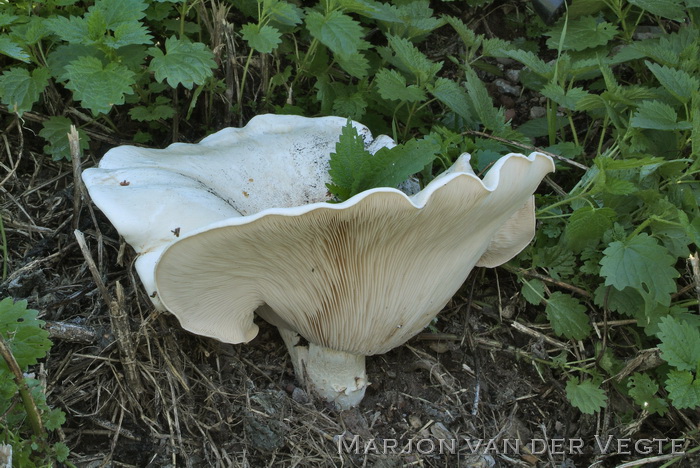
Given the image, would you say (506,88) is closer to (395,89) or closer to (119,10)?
(395,89)

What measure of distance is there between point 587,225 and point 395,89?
3.24ft

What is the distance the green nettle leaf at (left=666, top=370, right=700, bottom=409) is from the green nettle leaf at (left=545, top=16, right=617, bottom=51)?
1.65 meters

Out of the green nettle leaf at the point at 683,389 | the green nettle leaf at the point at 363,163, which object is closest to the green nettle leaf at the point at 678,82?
the green nettle leaf at the point at 683,389

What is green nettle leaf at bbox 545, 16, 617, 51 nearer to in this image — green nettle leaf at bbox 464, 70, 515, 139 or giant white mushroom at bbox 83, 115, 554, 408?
green nettle leaf at bbox 464, 70, 515, 139

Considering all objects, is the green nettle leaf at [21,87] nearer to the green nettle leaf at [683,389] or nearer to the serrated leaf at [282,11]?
the serrated leaf at [282,11]

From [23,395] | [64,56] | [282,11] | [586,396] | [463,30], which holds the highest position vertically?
[282,11]

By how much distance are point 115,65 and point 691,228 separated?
2307 mm

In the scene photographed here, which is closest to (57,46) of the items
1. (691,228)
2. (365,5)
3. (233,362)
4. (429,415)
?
(365,5)

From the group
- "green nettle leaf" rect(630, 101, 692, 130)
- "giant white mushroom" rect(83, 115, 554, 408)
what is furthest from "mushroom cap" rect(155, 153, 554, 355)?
"green nettle leaf" rect(630, 101, 692, 130)

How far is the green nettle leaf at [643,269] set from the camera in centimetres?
245

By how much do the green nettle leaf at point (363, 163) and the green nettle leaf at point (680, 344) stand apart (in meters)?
1.12

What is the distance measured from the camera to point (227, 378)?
2.63 metres

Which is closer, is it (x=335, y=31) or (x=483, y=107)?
(x=335, y=31)

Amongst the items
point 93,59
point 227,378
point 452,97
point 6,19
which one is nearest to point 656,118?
point 452,97
